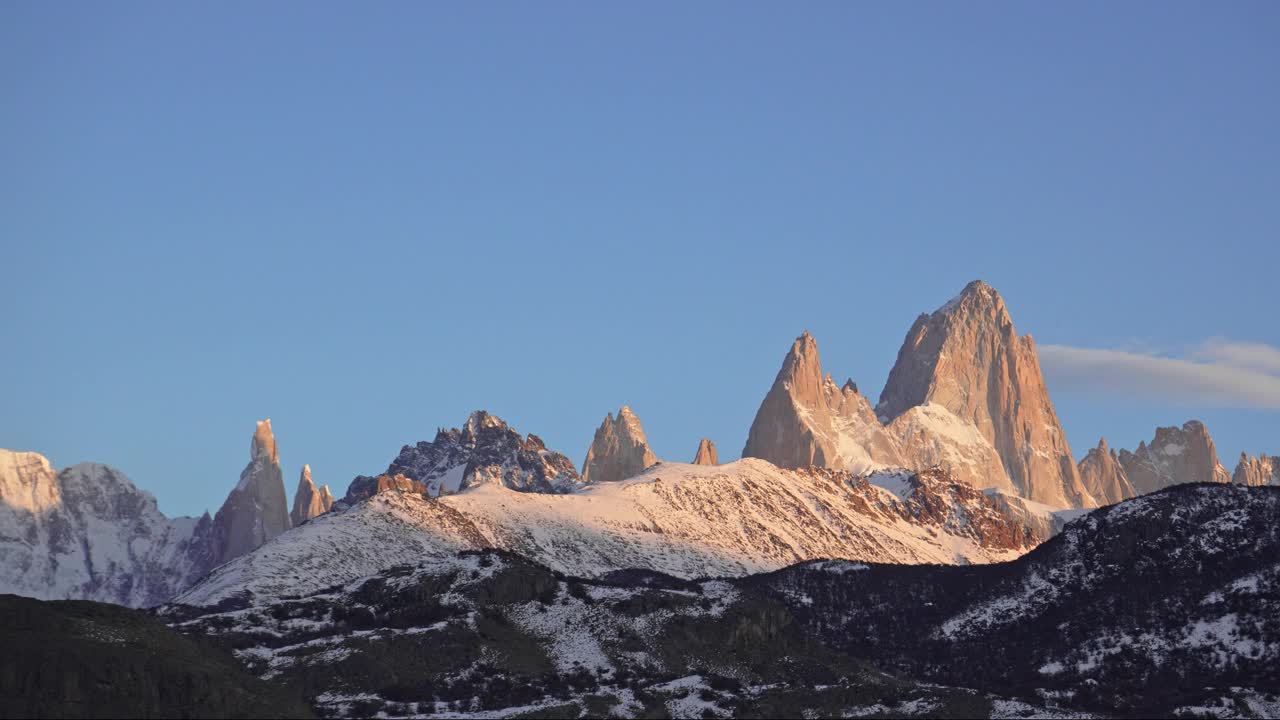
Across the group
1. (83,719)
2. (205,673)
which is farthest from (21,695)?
(205,673)

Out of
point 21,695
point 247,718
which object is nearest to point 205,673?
point 247,718

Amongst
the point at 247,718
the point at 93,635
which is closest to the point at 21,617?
the point at 93,635

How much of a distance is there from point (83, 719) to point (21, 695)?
223 inches

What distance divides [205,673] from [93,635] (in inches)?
434

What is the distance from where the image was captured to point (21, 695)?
18212cm

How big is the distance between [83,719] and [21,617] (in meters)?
Answer: 17.9

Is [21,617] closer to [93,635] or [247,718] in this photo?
[93,635]

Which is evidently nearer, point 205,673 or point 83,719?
A: point 83,719

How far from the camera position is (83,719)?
18275cm

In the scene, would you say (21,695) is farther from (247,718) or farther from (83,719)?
(247,718)

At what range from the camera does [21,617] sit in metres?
196

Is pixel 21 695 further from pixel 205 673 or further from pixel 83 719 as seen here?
pixel 205 673

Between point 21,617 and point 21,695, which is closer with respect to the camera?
point 21,695

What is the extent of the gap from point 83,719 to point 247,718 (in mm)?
16230
